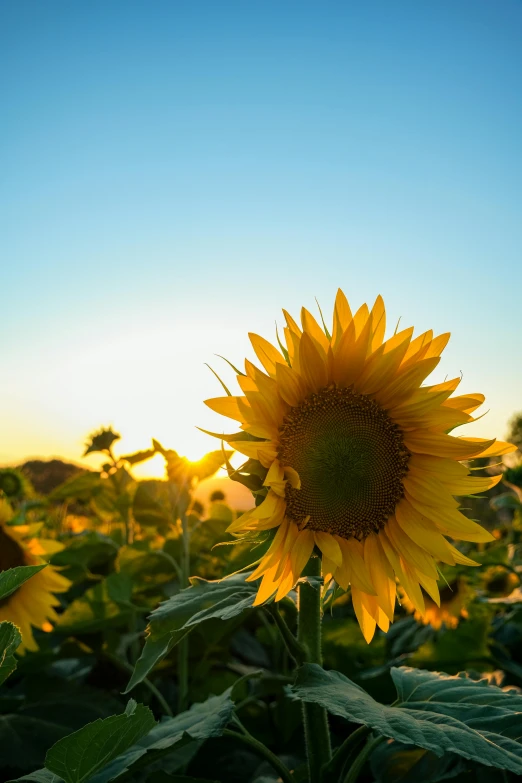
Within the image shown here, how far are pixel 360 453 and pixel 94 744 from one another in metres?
0.84

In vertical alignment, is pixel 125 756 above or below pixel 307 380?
below

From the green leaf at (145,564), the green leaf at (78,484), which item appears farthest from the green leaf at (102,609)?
the green leaf at (78,484)

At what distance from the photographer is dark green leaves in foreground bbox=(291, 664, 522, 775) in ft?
3.73

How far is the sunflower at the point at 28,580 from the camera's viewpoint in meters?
2.42

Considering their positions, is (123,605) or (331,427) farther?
(123,605)

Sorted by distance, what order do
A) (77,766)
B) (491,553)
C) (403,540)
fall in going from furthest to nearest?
(491,553), (403,540), (77,766)

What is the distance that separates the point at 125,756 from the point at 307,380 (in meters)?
0.91

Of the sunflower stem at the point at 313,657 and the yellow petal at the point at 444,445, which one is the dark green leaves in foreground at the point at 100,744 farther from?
the yellow petal at the point at 444,445

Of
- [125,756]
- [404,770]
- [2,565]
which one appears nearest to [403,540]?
[404,770]

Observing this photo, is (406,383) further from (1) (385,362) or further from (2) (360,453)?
(2) (360,453)

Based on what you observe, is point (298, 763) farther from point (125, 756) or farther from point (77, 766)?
point (77, 766)

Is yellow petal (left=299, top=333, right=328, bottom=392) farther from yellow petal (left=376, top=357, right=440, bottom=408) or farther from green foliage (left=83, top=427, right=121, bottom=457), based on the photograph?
green foliage (left=83, top=427, right=121, bottom=457)

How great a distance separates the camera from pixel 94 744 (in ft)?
3.78

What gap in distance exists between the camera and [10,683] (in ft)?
8.87
